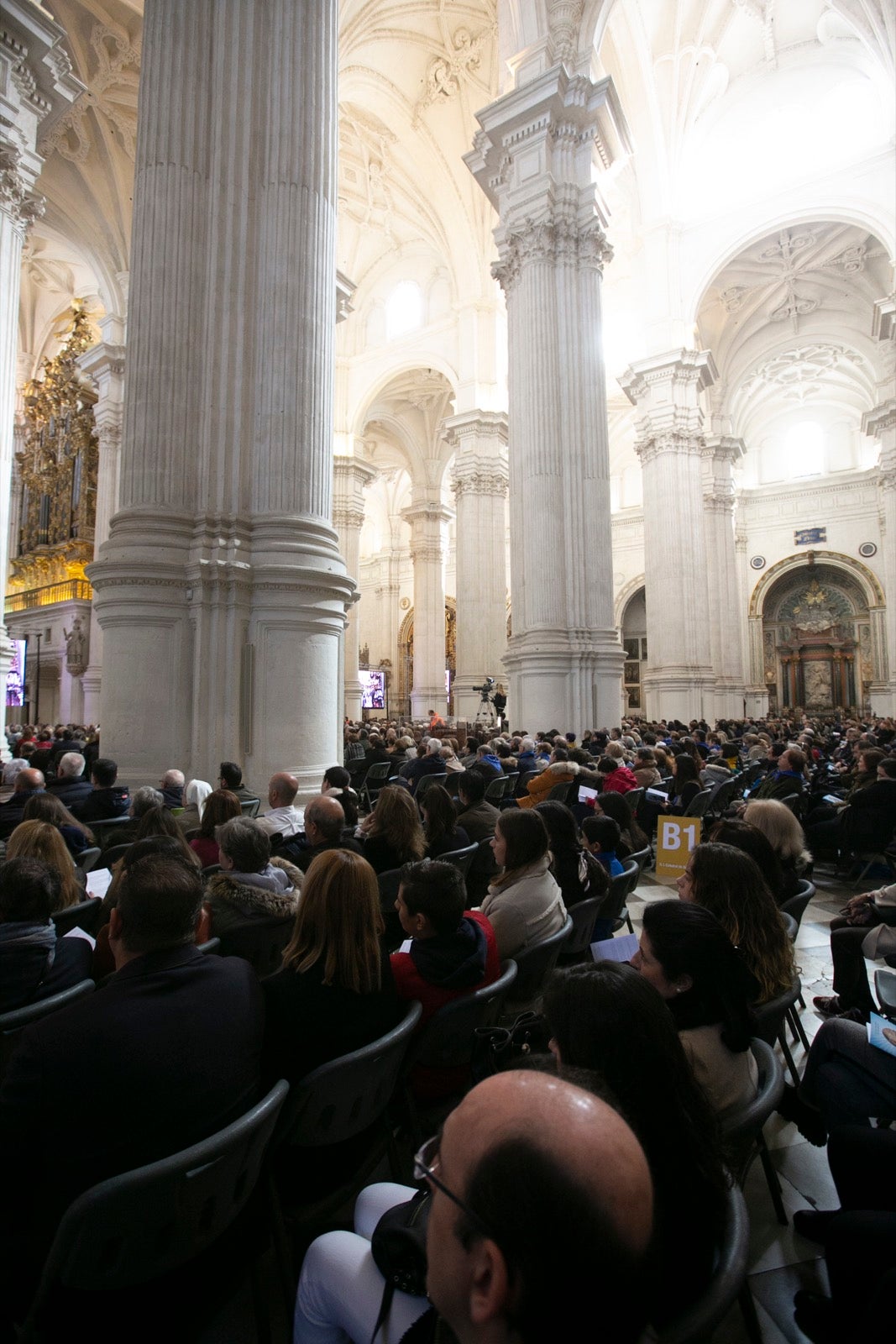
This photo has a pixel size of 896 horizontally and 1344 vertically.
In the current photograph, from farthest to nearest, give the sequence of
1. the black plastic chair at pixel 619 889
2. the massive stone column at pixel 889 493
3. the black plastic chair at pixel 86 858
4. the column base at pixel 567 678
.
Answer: the massive stone column at pixel 889 493
the column base at pixel 567 678
the black plastic chair at pixel 619 889
the black plastic chair at pixel 86 858

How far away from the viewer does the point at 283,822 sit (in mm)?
4539

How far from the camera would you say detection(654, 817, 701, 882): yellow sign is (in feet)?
17.8

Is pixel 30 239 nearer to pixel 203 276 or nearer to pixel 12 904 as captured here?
pixel 203 276

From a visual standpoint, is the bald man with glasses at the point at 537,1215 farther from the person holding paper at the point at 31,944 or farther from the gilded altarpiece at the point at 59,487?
the gilded altarpiece at the point at 59,487

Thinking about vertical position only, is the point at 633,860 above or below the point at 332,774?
below

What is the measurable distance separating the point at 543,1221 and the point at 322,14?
9472 mm

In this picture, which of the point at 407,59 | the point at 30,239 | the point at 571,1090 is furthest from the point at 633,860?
the point at 30,239

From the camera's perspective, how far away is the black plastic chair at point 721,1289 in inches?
38.7

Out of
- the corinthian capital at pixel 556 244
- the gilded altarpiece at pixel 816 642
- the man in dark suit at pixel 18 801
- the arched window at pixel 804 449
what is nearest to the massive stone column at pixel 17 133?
the man in dark suit at pixel 18 801

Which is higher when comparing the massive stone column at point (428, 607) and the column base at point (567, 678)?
the massive stone column at point (428, 607)

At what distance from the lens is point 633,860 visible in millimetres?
4168

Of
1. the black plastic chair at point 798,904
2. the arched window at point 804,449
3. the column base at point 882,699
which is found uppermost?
the arched window at point 804,449

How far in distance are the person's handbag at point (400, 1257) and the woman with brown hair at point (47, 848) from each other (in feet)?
6.62

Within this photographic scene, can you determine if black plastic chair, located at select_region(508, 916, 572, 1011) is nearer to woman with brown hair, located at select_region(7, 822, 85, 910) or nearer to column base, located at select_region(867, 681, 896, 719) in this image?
woman with brown hair, located at select_region(7, 822, 85, 910)
